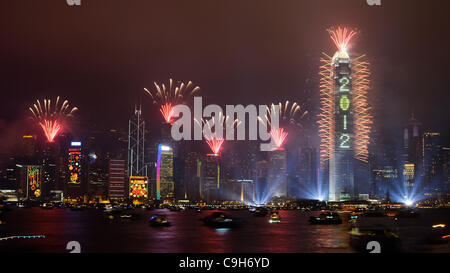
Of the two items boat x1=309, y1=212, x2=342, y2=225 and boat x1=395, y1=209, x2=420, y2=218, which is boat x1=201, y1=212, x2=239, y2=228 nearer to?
boat x1=309, y1=212, x2=342, y2=225

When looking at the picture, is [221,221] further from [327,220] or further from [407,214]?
[407,214]

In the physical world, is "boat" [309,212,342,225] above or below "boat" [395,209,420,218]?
above

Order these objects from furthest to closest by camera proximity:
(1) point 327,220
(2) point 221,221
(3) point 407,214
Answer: (3) point 407,214 < (1) point 327,220 < (2) point 221,221

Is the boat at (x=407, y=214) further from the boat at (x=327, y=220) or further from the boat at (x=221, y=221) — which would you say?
the boat at (x=221, y=221)

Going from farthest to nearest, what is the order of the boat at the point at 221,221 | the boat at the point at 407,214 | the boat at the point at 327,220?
1. the boat at the point at 407,214
2. the boat at the point at 327,220
3. the boat at the point at 221,221

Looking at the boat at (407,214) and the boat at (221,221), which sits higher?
the boat at (221,221)

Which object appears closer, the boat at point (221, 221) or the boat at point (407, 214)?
the boat at point (221, 221)

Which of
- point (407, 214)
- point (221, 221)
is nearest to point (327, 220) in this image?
point (221, 221)

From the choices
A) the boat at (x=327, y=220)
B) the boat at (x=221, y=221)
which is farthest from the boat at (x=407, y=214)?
the boat at (x=221, y=221)

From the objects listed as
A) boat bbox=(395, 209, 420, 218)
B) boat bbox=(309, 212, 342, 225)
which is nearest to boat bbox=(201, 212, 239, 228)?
boat bbox=(309, 212, 342, 225)

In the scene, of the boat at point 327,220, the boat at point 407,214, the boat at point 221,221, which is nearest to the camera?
the boat at point 221,221
